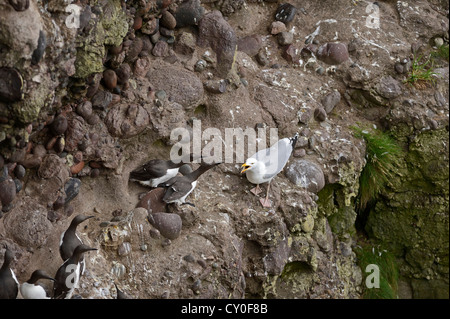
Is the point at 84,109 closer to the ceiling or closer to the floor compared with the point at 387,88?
closer to the ceiling

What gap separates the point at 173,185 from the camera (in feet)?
15.1

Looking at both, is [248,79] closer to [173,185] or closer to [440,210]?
[173,185]

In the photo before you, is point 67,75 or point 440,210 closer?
point 67,75

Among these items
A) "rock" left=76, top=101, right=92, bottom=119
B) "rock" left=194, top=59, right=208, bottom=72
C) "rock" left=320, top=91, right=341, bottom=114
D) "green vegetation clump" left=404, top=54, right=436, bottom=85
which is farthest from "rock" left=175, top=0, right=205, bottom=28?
"green vegetation clump" left=404, top=54, right=436, bottom=85

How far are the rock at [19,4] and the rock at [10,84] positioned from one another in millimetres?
355

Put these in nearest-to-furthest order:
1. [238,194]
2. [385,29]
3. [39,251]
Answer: [39,251] → [238,194] → [385,29]

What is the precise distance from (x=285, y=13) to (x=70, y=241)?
142 inches

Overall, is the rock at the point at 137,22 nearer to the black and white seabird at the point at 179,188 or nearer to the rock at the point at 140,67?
the rock at the point at 140,67

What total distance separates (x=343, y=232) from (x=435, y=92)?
1982 mm

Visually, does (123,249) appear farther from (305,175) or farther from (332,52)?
(332,52)

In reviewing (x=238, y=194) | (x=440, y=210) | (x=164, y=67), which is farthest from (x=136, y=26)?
(x=440, y=210)

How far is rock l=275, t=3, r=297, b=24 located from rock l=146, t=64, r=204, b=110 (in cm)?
156

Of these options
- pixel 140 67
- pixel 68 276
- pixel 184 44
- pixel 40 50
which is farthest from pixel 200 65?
pixel 68 276

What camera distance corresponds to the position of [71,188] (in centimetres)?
430
